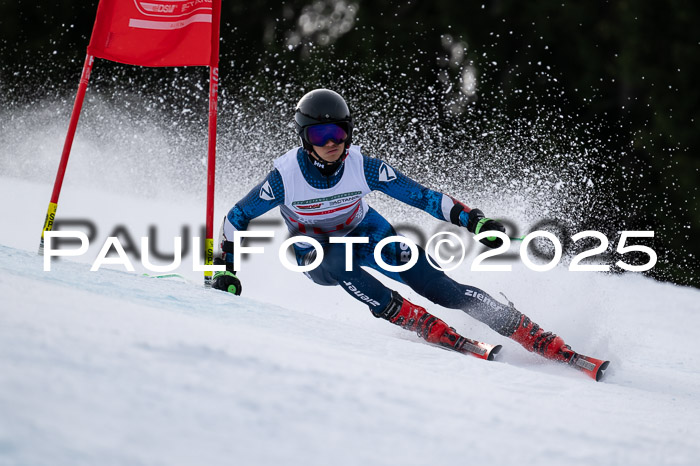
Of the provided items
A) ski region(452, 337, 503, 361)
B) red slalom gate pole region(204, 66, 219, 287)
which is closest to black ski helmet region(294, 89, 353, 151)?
red slalom gate pole region(204, 66, 219, 287)

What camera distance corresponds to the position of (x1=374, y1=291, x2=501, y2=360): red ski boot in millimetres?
3676

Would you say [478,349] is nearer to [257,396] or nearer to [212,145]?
[212,145]

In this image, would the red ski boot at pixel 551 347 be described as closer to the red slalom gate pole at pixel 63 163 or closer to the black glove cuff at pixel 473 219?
the black glove cuff at pixel 473 219

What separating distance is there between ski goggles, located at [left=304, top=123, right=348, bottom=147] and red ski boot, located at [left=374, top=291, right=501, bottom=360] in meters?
0.87

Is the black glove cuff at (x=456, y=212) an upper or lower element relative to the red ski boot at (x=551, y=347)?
upper

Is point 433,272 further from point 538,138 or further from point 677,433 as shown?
point 538,138

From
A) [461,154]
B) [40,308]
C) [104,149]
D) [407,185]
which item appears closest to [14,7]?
[104,149]

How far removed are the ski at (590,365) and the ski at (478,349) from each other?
0.40 m

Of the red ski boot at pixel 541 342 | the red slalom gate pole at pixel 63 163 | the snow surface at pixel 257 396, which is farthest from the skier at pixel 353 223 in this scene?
the red slalom gate pole at pixel 63 163

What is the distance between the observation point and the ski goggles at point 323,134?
148 inches

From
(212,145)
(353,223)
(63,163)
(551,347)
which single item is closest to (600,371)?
(551,347)

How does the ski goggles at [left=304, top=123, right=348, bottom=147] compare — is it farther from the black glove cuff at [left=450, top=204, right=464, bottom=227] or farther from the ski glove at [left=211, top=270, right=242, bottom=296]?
the ski glove at [left=211, top=270, right=242, bottom=296]

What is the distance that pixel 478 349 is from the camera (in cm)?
361

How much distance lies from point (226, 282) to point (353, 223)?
80 cm
